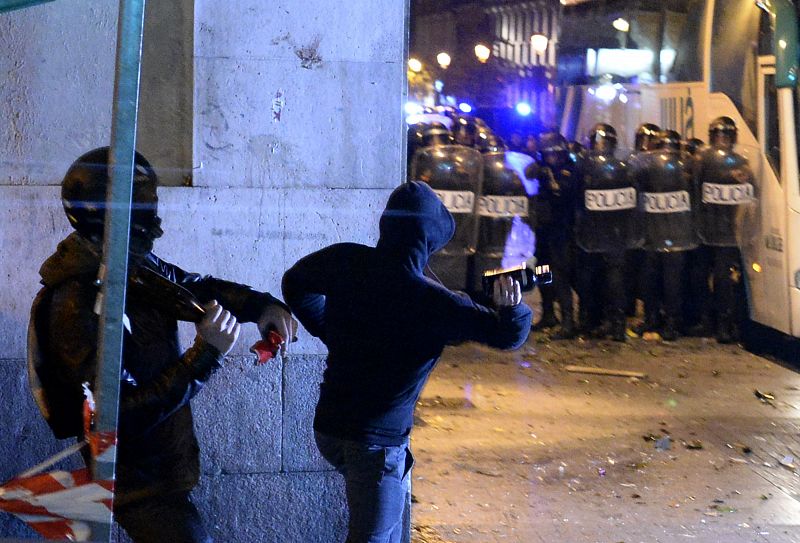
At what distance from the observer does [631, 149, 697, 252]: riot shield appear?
10695 mm

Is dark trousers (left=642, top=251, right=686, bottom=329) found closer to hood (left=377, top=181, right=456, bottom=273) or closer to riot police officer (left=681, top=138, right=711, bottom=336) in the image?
riot police officer (left=681, top=138, right=711, bottom=336)

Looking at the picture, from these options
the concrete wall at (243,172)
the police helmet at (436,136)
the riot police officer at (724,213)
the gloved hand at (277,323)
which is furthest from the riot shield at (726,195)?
the gloved hand at (277,323)

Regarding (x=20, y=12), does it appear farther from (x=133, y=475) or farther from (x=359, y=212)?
(x=133, y=475)

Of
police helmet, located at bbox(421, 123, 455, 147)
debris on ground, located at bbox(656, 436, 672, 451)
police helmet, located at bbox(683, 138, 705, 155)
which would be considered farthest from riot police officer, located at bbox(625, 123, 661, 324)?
debris on ground, located at bbox(656, 436, 672, 451)

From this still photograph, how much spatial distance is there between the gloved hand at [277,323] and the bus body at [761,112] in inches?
244

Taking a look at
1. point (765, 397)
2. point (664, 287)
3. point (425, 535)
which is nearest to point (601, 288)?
point (664, 287)

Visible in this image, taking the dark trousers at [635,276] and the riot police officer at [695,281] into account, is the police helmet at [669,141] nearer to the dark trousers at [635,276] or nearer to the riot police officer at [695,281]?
the riot police officer at [695,281]

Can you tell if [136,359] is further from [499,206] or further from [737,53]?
[737,53]

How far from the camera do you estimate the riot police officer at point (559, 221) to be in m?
10.9

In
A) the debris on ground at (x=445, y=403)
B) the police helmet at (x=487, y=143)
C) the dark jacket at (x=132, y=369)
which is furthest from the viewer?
the police helmet at (x=487, y=143)

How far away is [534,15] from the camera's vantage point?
20641 mm

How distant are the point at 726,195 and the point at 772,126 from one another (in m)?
0.89

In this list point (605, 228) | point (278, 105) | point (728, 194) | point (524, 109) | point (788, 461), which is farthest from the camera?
point (524, 109)

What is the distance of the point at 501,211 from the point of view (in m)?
10.7
